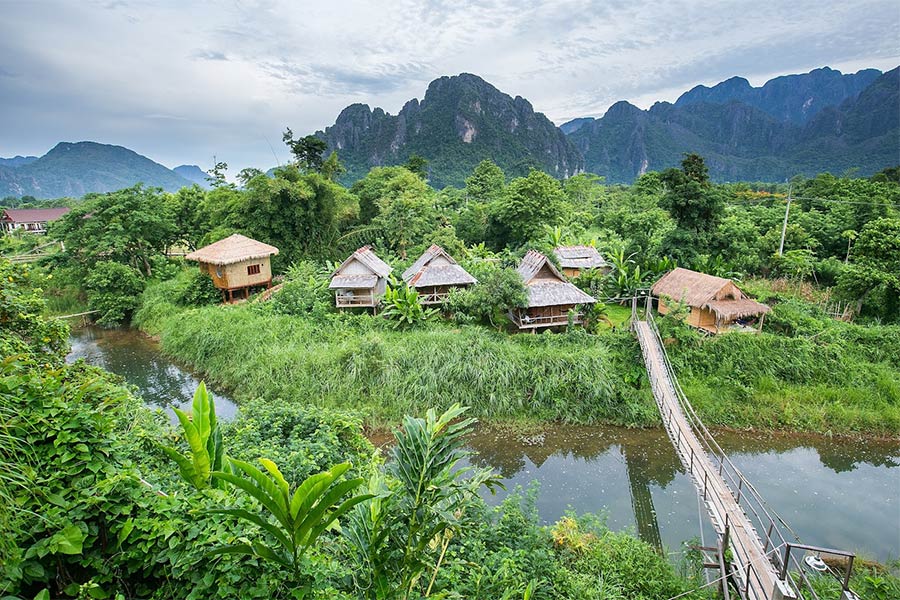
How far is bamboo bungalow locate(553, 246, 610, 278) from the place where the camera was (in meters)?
15.4

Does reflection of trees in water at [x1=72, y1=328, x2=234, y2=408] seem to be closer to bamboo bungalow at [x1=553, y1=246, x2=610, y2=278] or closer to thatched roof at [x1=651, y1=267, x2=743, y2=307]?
bamboo bungalow at [x1=553, y1=246, x2=610, y2=278]

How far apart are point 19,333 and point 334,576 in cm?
427

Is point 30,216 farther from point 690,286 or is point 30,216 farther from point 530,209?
point 690,286

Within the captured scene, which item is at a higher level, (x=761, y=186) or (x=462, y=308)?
(x=761, y=186)

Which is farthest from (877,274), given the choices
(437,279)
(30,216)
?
(30,216)

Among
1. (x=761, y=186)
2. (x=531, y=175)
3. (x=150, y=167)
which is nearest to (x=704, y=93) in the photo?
(x=761, y=186)

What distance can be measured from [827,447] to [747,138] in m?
92.0

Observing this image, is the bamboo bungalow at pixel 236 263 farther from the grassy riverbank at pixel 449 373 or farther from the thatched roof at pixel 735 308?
the thatched roof at pixel 735 308

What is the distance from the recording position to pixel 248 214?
1670 centimetres

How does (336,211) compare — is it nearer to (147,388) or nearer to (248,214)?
(248,214)

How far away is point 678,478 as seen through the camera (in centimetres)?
790

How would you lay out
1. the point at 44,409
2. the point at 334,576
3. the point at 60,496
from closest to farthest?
the point at 60,496
the point at 44,409
the point at 334,576

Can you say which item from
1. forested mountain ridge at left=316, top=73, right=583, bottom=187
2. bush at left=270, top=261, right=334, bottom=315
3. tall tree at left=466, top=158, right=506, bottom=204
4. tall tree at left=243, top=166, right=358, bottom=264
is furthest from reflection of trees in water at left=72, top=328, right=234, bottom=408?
forested mountain ridge at left=316, top=73, right=583, bottom=187

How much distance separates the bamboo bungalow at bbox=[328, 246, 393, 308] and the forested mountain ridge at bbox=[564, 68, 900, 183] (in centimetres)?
5891
